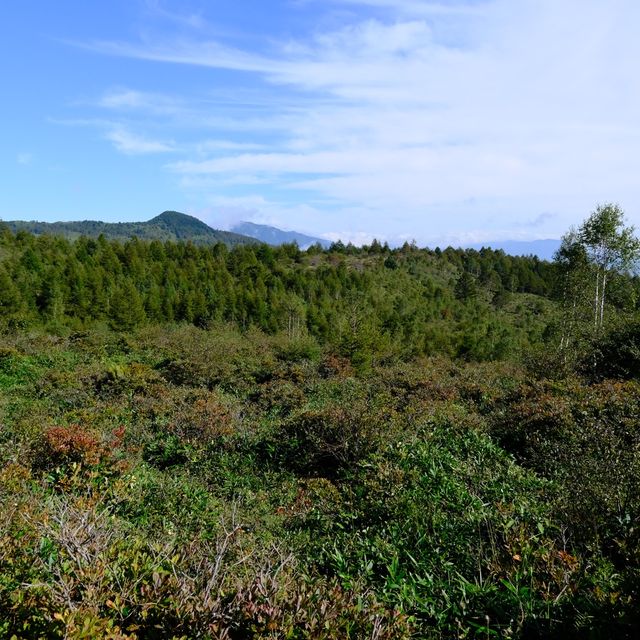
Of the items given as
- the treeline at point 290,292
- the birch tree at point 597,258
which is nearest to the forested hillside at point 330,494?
the birch tree at point 597,258

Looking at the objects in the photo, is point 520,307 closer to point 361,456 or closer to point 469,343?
point 469,343

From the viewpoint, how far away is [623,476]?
5266 millimetres

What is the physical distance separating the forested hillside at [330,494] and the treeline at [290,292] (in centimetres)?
1168

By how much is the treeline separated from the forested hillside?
11.7 meters

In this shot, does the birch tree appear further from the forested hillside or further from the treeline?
the treeline

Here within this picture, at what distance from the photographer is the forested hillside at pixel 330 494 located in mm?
2885

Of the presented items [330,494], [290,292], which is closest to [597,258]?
[330,494]

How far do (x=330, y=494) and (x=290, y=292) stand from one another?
159 ft

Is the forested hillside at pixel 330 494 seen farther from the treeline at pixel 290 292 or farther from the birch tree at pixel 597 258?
the treeline at pixel 290 292

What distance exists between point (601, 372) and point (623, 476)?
441 inches

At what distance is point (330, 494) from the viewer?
23.9 feet

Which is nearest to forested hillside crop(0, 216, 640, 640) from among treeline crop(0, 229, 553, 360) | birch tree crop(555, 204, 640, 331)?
birch tree crop(555, 204, 640, 331)

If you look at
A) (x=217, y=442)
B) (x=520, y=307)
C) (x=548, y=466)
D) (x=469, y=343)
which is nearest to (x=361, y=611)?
(x=548, y=466)

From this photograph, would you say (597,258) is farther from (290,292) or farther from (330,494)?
(290,292)
